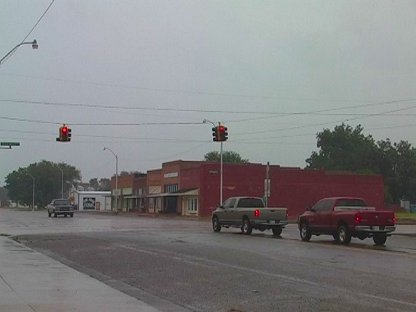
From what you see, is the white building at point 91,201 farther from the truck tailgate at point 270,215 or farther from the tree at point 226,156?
the truck tailgate at point 270,215

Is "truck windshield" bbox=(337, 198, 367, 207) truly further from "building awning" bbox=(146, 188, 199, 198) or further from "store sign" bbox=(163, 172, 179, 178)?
"store sign" bbox=(163, 172, 179, 178)

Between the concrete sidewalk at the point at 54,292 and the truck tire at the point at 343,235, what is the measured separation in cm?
1164

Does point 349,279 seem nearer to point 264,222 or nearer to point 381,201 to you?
point 264,222

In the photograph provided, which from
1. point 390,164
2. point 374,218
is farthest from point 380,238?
point 390,164

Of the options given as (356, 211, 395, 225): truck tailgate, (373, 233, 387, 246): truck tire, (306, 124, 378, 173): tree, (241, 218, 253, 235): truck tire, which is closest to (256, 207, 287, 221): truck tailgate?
(241, 218, 253, 235): truck tire

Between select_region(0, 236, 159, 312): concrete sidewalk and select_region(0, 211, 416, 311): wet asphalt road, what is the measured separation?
0.53 meters

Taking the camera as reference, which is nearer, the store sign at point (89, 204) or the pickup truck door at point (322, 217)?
the pickup truck door at point (322, 217)

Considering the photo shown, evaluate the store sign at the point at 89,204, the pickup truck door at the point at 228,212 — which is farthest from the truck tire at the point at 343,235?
the store sign at the point at 89,204

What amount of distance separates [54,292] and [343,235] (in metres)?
14.9

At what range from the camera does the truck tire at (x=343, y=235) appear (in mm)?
23722

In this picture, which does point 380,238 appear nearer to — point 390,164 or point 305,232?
point 305,232

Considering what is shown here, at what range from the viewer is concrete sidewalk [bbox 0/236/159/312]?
32.5ft

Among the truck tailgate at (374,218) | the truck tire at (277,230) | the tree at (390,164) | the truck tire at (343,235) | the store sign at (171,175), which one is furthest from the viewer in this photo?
the tree at (390,164)

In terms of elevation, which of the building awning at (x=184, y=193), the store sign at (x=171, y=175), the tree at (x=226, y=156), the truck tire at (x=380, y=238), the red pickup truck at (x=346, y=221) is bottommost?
the truck tire at (x=380, y=238)
